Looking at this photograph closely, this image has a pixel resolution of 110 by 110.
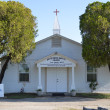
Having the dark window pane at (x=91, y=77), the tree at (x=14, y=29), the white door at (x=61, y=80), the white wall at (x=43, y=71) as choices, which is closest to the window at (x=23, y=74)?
the white wall at (x=43, y=71)

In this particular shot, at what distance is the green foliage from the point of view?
529 inches

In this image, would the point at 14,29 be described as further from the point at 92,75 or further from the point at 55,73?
the point at 92,75

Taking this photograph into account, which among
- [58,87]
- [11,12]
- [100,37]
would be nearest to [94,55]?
[100,37]

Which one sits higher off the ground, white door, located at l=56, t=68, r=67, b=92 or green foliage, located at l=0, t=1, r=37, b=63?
green foliage, located at l=0, t=1, r=37, b=63

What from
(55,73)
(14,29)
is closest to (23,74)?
(55,73)

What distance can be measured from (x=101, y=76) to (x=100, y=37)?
4.26 meters

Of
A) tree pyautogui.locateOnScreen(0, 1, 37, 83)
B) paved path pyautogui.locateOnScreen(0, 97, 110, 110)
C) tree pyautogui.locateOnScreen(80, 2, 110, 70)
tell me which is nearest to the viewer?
paved path pyautogui.locateOnScreen(0, 97, 110, 110)

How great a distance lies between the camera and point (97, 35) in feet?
45.9

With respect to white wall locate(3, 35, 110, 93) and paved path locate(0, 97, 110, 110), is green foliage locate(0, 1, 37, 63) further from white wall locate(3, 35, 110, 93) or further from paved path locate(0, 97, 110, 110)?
paved path locate(0, 97, 110, 110)

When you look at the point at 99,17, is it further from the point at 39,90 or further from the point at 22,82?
the point at 22,82

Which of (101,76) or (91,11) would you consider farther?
(101,76)

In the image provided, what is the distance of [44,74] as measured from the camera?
1708 cm

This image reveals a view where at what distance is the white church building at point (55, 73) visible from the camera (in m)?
16.8

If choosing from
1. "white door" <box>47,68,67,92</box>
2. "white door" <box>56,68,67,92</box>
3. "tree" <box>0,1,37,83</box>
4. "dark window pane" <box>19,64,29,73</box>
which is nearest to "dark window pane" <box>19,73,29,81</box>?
"dark window pane" <box>19,64,29,73</box>
